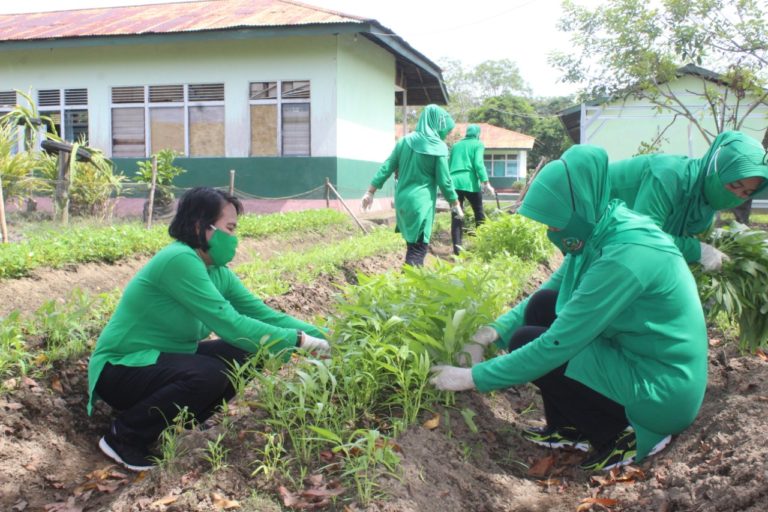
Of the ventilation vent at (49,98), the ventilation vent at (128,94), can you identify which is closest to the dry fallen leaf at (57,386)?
the ventilation vent at (128,94)

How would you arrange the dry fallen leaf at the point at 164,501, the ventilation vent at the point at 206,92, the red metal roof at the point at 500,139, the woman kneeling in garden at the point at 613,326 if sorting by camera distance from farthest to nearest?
the red metal roof at the point at 500,139 → the ventilation vent at the point at 206,92 → the woman kneeling in garden at the point at 613,326 → the dry fallen leaf at the point at 164,501

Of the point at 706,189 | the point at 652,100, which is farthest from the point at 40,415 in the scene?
the point at 652,100

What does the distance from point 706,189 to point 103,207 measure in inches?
387

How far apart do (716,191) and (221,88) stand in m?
13.1

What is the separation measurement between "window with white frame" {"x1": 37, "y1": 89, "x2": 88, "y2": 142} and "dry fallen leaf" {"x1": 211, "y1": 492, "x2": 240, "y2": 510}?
15540 millimetres

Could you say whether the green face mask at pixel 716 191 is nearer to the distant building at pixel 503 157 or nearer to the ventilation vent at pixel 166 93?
the ventilation vent at pixel 166 93

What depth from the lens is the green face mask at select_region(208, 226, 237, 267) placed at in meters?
3.57

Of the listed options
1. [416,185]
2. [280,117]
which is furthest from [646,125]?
[416,185]

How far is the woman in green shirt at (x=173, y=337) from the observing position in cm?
344

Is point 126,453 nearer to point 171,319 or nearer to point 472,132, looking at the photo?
point 171,319

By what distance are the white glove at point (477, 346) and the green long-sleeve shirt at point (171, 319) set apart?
0.85 meters

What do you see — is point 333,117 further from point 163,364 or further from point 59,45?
point 163,364

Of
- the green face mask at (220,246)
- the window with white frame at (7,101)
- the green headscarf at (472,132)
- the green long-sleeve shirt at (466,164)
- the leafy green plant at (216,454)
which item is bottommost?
the leafy green plant at (216,454)

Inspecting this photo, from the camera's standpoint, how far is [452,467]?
294 cm
